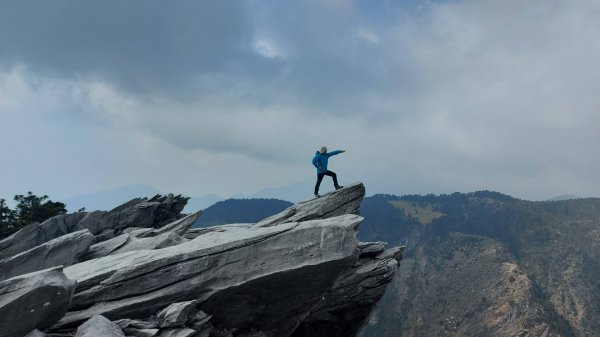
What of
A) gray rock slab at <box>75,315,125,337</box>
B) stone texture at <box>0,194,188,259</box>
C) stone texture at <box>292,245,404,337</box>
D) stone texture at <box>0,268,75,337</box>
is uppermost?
stone texture at <box>0,194,188,259</box>

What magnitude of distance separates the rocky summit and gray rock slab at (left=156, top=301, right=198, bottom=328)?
6 centimetres

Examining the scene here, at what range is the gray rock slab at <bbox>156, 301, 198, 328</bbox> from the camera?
81.5ft

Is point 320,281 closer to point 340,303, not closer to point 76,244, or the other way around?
point 340,303

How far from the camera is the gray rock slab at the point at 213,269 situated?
84.8ft

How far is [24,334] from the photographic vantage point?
70.0ft

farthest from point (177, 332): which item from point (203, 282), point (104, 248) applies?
point (104, 248)

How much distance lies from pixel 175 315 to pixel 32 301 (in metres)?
7.13

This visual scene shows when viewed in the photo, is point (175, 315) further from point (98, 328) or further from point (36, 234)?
point (36, 234)

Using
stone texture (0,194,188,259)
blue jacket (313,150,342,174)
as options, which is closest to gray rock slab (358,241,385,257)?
blue jacket (313,150,342,174)

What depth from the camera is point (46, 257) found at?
1410 inches

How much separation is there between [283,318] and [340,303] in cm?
888

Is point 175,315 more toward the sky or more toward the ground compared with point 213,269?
more toward the ground

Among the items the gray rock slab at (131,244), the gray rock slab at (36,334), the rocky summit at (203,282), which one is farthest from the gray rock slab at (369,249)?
the gray rock slab at (36,334)

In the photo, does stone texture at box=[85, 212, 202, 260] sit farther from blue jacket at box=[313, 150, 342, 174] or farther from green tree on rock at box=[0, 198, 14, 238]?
green tree on rock at box=[0, 198, 14, 238]
